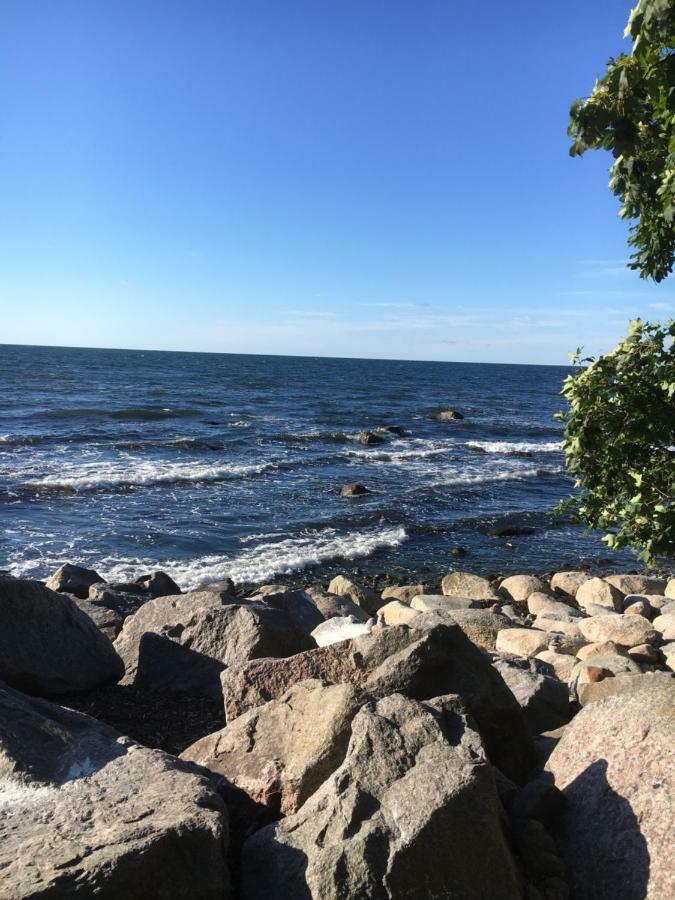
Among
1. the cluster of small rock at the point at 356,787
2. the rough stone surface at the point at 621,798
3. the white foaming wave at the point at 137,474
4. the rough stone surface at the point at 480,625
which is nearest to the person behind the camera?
the cluster of small rock at the point at 356,787

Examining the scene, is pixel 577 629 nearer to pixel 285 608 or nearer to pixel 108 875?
pixel 285 608

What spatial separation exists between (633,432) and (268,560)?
11.9 meters

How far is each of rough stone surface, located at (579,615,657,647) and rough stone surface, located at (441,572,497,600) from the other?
379cm

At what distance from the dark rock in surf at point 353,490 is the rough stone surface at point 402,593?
8761 mm

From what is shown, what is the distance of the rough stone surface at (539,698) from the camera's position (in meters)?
6.26

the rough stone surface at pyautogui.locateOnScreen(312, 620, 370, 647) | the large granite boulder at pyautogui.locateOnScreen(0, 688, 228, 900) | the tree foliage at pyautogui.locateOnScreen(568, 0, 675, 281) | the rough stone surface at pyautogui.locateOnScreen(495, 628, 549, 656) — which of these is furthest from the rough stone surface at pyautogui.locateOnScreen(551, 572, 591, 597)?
the large granite boulder at pyautogui.locateOnScreen(0, 688, 228, 900)

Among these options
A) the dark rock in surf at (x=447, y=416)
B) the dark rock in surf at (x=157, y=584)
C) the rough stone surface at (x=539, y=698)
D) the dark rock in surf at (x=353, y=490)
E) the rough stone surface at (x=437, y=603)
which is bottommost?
the rough stone surface at (x=437, y=603)

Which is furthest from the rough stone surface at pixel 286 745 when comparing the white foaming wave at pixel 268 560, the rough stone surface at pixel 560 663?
the white foaming wave at pixel 268 560

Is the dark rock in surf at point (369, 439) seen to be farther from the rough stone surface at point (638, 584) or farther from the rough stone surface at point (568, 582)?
the rough stone surface at point (638, 584)

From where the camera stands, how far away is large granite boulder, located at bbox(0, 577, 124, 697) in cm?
665

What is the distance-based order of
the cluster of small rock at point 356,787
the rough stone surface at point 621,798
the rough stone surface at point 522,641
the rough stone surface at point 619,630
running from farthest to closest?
the rough stone surface at point 619,630
the rough stone surface at point 522,641
the rough stone surface at point 621,798
the cluster of small rock at point 356,787

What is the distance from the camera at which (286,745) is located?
4723 millimetres

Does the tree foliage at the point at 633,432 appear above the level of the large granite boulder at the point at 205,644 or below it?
above

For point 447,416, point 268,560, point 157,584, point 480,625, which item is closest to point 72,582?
point 157,584
